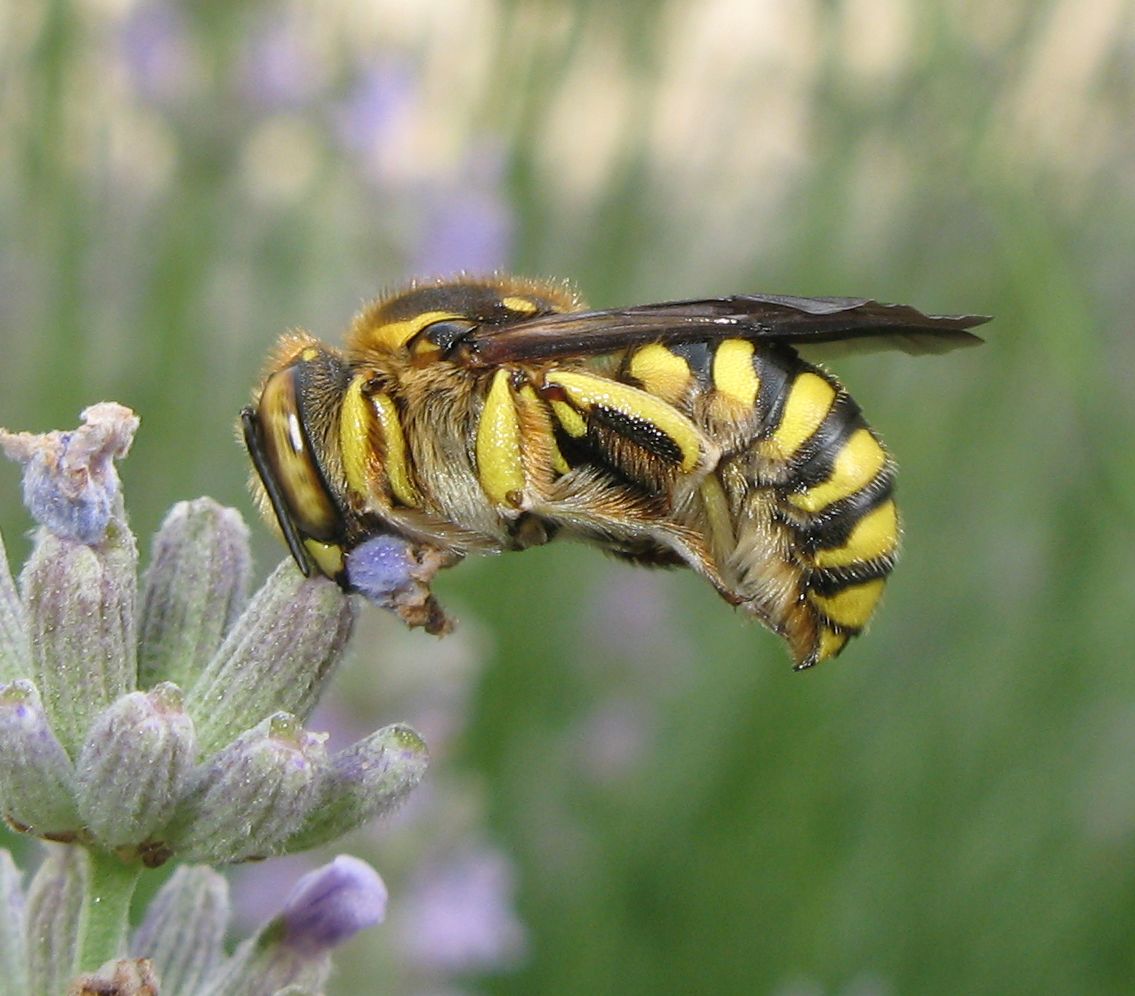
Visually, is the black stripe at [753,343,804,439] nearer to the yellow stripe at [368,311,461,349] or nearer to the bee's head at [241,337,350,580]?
the yellow stripe at [368,311,461,349]

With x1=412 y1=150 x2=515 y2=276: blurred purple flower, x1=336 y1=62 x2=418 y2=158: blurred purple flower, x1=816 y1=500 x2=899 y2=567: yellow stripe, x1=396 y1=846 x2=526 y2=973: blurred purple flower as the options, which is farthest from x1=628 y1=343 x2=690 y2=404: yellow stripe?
x1=336 y1=62 x2=418 y2=158: blurred purple flower

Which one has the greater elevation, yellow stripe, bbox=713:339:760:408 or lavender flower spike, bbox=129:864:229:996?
yellow stripe, bbox=713:339:760:408

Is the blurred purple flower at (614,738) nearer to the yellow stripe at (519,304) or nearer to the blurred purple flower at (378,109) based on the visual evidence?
the blurred purple flower at (378,109)

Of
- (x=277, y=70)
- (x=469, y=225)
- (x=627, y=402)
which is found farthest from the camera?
(x=277, y=70)

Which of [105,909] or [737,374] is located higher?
[737,374]

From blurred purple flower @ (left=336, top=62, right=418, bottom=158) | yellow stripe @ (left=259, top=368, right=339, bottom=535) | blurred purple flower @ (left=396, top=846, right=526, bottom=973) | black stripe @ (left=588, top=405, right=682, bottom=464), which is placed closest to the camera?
yellow stripe @ (left=259, top=368, right=339, bottom=535)

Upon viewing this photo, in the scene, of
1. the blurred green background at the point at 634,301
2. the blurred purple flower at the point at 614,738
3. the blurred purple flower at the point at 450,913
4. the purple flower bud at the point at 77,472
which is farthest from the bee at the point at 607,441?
the blurred purple flower at the point at 614,738

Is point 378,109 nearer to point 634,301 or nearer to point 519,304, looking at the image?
point 634,301

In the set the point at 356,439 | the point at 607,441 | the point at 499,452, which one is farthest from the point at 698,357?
the point at 356,439
